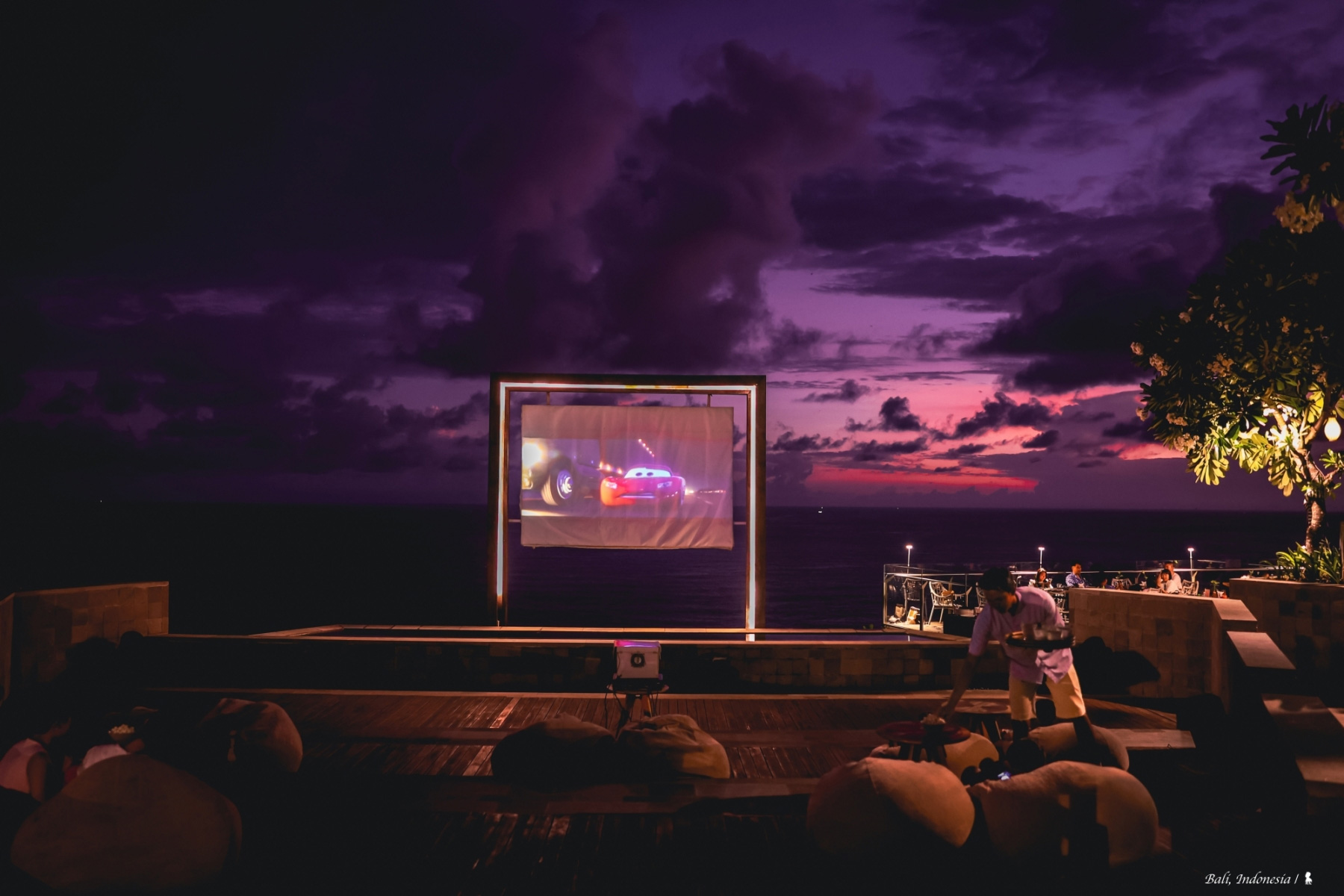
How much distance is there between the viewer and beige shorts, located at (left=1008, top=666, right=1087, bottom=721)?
18.6 ft

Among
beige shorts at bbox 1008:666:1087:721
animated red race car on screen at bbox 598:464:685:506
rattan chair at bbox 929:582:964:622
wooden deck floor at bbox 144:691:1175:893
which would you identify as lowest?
rattan chair at bbox 929:582:964:622

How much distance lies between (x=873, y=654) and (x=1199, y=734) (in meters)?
3.14

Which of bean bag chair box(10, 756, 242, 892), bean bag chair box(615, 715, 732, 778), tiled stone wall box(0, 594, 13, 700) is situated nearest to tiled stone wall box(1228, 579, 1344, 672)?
bean bag chair box(615, 715, 732, 778)

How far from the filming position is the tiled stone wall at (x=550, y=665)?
8.36m

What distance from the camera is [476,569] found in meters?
71.1

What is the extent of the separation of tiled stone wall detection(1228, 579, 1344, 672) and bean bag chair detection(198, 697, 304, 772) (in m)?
9.33

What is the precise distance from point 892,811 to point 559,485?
21.8 feet

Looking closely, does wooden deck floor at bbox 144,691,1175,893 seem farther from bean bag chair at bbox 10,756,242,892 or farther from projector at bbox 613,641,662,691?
projector at bbox 613,641,662,691

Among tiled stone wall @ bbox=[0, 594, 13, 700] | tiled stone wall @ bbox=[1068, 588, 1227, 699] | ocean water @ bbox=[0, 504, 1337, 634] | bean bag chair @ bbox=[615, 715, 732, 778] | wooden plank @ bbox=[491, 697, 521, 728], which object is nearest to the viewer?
bean bag chair @ bbox=[615, 715, 732, 778]

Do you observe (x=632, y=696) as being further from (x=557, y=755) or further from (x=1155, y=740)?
(x=1155, y=740)

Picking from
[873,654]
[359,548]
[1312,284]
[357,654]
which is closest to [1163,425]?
[1312,284]

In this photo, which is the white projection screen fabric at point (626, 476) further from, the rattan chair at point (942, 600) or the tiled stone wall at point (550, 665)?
the rattan chair at point (942, 600)

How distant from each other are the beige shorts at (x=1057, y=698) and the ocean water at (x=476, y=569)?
1104 centimetres

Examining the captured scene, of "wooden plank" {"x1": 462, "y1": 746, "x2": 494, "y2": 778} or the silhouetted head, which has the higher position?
the silhouetted head
